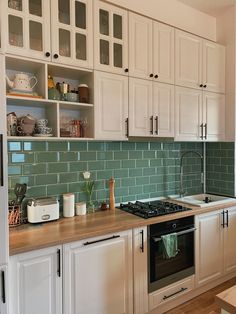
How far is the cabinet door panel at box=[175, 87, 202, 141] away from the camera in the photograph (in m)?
2.71

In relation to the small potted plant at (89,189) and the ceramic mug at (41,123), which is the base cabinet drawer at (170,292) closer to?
the small potted plant at (89,189)

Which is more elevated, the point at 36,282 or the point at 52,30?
the point at 52,30

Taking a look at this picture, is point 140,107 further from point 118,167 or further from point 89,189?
point 89,189

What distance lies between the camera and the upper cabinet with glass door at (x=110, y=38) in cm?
217

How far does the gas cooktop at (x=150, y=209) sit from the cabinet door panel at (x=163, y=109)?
69 centimetres

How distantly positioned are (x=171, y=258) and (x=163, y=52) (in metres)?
1.93

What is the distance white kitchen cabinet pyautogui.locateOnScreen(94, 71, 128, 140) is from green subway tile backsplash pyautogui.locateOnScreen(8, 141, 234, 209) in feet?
1.16

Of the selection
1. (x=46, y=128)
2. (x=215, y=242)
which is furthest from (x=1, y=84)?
(x=215, y=242)

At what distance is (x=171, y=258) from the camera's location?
2350mm

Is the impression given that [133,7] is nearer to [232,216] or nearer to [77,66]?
[77,66]

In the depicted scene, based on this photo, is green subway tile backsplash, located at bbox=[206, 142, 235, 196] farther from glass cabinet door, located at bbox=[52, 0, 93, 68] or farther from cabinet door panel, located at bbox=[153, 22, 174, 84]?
glass cabinet door, located at bbox=[52, 0, 93, 68]

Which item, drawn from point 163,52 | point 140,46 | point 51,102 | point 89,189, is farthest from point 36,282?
point 163,52

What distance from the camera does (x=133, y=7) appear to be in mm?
2436

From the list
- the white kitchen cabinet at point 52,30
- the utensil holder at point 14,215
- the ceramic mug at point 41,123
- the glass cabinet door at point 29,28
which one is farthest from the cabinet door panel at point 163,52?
the utensil holder at point 14,215
